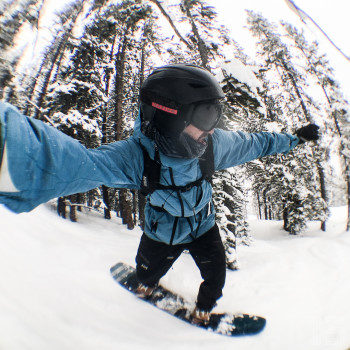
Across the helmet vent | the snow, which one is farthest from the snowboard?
the snow

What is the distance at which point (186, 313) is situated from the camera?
2.39 meters

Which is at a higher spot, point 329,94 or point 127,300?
point 329,94

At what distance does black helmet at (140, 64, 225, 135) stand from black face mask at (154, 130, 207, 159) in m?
0.05

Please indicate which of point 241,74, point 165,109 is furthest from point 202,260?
point 241,74

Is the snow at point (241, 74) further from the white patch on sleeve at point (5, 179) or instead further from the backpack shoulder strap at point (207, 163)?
the white patch on sleeve at point (5, 179)

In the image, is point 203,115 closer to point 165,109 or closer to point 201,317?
point 165,109

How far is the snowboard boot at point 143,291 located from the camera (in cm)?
249

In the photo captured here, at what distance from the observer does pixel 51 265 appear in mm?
2590

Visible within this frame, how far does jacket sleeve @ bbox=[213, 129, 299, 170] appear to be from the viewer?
2.12m

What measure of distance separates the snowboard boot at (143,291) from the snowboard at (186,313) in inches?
1.8

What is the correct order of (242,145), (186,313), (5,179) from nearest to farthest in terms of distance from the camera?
(5,179) < (242,145) < (186,313)

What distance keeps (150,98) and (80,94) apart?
10283mm

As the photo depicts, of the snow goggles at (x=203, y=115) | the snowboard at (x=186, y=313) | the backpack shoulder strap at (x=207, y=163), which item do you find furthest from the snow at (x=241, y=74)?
the snowboard at (x=186, y=313)

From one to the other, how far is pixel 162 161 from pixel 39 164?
38.7 inches
